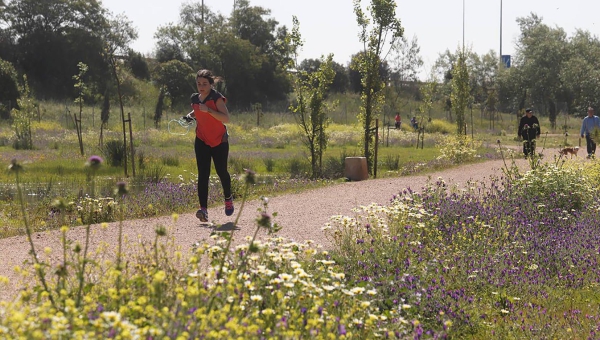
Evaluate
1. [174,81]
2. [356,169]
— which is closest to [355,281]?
[356,169]

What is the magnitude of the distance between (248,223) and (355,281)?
3949mm

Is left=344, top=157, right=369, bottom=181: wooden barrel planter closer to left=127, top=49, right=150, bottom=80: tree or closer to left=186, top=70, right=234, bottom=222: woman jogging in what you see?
left=186, top=70, right=234, bottom=222: woman jogging

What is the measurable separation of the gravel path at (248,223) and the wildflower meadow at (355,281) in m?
0.54

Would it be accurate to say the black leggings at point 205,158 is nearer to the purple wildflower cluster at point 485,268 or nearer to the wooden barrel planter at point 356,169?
the purple wildflower cluster at point 485,268

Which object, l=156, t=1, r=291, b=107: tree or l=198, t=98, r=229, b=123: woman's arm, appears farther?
l=156, t=1, r=291, b=107: tree

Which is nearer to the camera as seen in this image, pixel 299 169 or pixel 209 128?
pixel 209 128

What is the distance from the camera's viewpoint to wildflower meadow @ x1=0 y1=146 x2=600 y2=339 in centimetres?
326

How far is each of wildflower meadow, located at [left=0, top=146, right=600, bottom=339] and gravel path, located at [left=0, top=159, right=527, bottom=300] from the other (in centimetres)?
54

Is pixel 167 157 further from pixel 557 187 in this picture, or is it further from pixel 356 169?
pixel 557 187

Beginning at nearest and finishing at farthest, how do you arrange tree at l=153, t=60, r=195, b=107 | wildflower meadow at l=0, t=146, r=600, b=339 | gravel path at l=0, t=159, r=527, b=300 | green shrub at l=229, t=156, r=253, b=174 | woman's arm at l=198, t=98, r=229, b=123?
wildflower meadow at l=0, t=146, r=600, b=339 < gravel path at l=0, t=159, r=527, b=300 < woman's arm at l=198, t=98, r=229, b=123 < green shrub at l=229, t=156, r=253, b=174 < tree at l=153, t=60, r=195, b=107

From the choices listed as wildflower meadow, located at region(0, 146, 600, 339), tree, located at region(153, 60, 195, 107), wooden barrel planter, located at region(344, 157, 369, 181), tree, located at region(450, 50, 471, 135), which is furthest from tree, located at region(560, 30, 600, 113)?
wildflower meadow, located at region(0, 146, 600, 339)

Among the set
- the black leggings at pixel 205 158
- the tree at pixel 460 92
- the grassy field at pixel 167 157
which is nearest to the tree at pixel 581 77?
the grassy field at pixel 167 157

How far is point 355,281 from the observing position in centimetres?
528

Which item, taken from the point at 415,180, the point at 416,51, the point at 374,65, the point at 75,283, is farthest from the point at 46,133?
the point at 416,51
